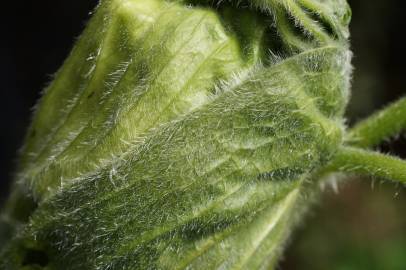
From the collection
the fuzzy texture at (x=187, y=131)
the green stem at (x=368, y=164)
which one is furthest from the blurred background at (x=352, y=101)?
the fuzzy texture at (x=187, y=131)

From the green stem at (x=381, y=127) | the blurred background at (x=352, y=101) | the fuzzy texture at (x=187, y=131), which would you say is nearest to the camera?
the fuzzy texture at (x=187, y=131)

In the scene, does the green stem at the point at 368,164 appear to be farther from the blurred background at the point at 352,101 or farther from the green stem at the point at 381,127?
the blurred background at the point at 352,101

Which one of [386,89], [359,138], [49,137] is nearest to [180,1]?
[49,137]

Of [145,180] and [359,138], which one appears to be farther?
[359,138]

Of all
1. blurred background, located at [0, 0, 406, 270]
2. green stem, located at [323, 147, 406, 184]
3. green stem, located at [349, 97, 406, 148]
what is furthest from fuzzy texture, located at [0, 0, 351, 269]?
blurred background, located at [0, 0, 406, 270]

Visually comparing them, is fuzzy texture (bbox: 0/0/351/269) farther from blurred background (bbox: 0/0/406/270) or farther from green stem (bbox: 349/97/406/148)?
blurred background (bbox: 0/0/406/270)

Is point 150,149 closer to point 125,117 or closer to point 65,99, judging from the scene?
point 125,117
